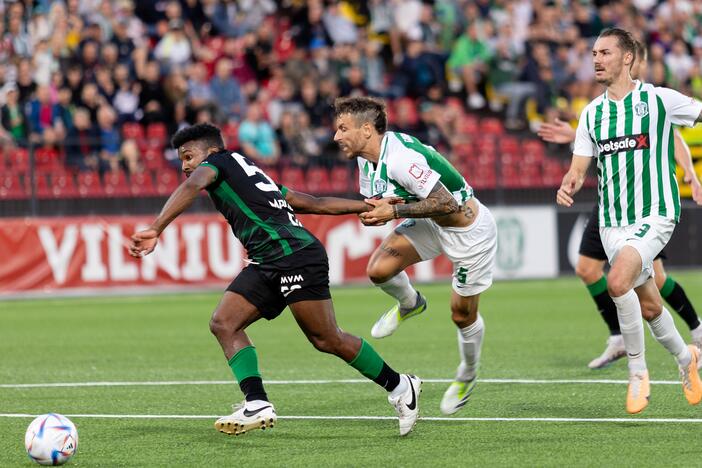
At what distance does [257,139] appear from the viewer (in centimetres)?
2006

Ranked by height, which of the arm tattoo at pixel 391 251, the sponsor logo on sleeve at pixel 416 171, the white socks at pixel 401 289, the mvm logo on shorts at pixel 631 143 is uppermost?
the mvm logo on shorts at pixel 631 143

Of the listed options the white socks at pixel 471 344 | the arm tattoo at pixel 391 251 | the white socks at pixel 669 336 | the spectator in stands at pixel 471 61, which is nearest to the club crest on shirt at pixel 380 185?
the arm tattoo at pixel 391 251

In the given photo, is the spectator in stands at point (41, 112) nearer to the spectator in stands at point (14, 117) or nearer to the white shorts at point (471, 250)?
the spectator in stands at point (14, 117)

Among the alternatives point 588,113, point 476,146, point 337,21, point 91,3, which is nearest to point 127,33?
point 91,3

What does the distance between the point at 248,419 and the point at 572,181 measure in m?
2.67

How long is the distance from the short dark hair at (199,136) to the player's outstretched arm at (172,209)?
32 centimetres

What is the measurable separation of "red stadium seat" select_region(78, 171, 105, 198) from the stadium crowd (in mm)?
110

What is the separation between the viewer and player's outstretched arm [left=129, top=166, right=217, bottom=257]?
7.00 meters

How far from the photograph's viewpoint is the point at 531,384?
32.0 feet

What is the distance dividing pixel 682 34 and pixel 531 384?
1826 cm

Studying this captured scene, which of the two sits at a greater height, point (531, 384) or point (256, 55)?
point (256, 55)

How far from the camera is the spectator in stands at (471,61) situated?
23.4 m

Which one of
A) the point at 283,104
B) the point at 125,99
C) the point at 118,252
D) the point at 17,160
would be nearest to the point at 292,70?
the point at 283,104

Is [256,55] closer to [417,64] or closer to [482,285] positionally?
[417,64]
